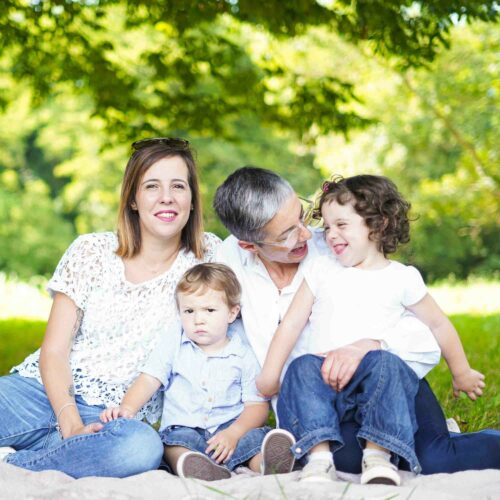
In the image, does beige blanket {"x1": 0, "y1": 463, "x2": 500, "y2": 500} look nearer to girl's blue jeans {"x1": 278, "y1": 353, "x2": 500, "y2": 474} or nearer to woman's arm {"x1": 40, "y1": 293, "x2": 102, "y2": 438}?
girl's blue jeans {"x1": 278, "y1": 353, "x2": 500, "y2": 474}

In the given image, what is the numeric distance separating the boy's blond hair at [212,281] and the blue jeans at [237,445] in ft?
1.81

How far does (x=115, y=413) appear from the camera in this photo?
3.13 meters

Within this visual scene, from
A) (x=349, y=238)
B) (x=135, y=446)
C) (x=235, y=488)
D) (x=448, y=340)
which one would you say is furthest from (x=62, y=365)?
(x=448, y=340)

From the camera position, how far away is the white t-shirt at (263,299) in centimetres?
339

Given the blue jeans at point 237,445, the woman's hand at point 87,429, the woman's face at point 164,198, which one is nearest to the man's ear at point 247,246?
the woman's face at point 164,198

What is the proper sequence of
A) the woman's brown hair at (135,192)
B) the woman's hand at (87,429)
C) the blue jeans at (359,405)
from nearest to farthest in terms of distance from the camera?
the blue jeans at (359,405) < the woman's hand at (87,429) < the woman's brown hair at (135,192)

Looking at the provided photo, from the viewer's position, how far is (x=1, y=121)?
69.6 feet

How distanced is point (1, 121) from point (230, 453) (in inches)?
777

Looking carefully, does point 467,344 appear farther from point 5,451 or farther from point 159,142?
point 5,451

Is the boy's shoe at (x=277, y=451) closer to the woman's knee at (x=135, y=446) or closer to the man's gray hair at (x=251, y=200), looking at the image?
the woman's knee at (x=135, y=446)

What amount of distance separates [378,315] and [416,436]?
1.62 feet

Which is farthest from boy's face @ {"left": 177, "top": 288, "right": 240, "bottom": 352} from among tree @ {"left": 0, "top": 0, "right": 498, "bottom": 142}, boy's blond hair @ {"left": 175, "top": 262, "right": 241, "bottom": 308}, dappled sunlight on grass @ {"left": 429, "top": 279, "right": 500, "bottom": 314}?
dappled sunlight on grass @ {"left": 429, "top": 279, "right": 500, "bottom": 314}

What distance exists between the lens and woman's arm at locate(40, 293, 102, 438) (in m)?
3.17

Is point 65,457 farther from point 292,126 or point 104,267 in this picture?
point 292,126
